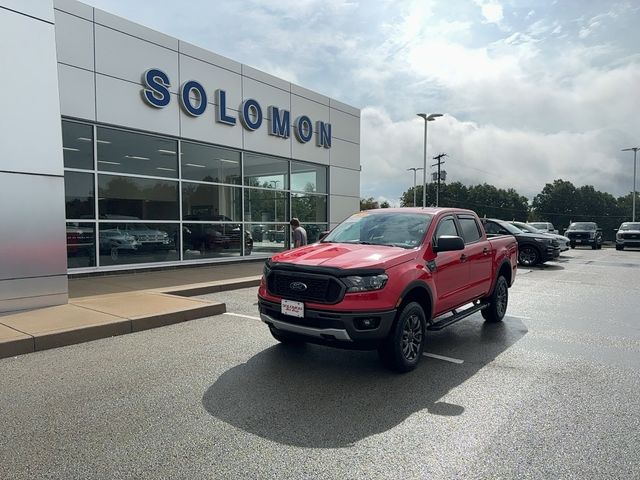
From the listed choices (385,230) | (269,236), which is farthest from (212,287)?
(269,236)

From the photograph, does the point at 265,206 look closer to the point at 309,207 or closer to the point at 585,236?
the point at 309,207

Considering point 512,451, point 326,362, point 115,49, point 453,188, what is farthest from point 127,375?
point 453,188

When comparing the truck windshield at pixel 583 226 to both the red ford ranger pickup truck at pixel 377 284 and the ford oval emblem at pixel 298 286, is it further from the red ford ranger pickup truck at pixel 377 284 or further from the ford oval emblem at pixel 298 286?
the ford oval emblem at pixel 298 286

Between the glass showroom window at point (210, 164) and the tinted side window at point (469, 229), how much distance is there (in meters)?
10.1

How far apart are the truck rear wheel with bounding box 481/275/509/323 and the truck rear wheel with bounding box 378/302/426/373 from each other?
2683 millimetres

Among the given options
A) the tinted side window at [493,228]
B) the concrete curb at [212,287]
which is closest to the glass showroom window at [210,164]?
the concrete curb at [212,287]

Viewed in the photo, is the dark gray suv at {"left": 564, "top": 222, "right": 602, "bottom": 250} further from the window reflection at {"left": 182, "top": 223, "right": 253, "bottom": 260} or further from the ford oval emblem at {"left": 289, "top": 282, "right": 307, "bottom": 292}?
the ford oval emblem at {"left": 289, "top": 282, "right": 307, "bottom": 292}

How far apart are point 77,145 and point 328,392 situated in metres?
10.7

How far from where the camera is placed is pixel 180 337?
6.69 meters

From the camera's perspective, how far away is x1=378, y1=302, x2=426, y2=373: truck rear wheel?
4.93 m

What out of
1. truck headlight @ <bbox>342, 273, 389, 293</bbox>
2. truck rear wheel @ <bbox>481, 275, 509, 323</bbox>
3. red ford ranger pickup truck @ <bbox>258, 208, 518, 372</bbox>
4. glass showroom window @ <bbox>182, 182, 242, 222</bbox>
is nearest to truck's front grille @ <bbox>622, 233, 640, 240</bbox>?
glass showroom window @ <bbox>182, 182, 242, 222</bbox>

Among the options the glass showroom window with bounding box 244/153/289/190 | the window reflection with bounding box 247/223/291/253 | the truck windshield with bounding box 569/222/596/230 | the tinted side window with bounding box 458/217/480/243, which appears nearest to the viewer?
the tinted side window with bounding box 458/217/480/243

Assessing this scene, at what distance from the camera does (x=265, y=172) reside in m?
18.0

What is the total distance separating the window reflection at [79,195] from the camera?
11914 mm
